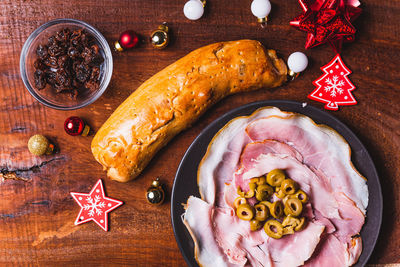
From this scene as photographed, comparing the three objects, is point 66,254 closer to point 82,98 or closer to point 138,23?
point 82,98

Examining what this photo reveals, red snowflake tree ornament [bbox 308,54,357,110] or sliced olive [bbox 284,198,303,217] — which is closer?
sliced olive [bbox 284,198,303,217]

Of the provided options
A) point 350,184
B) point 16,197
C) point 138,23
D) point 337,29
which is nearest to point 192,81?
point 138,23

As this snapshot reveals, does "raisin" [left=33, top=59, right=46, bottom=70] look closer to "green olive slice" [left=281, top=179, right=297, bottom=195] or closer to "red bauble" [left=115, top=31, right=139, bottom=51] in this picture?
"red bauble" [left=115, top=31, right=139, bottom=51]

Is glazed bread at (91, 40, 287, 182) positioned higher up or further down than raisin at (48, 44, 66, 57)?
further down

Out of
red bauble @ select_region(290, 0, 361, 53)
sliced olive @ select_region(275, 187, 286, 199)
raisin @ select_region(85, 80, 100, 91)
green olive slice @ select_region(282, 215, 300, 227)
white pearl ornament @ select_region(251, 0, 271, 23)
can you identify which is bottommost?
green olive slice @ select_region(282, 215, 300, 227)

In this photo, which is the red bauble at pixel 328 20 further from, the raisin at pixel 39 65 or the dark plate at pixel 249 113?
the raisin at pixel 39 65

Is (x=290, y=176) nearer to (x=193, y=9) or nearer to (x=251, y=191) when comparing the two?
(x=251, y=191)

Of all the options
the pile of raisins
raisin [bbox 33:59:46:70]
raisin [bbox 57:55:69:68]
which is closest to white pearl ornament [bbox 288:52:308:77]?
the pile of raisins

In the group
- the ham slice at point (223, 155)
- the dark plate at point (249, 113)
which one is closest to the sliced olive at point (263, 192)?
the ham slice at point (223, 155)
